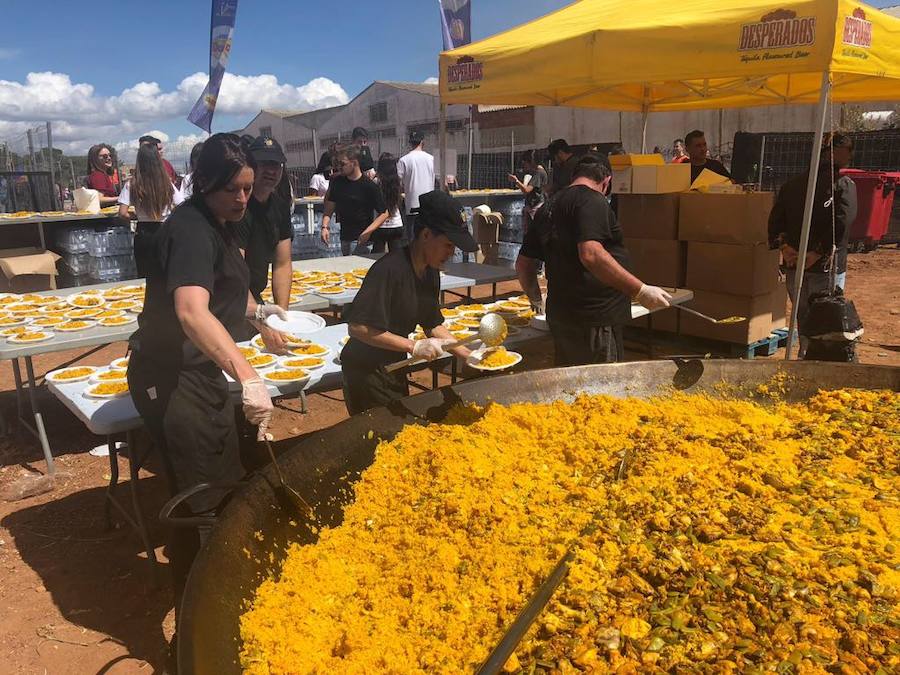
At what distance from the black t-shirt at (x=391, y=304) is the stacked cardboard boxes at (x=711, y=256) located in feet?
10.8

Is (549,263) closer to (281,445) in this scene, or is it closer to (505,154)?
(281,445)

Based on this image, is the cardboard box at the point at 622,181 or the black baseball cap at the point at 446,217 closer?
the black baseball cap at the point at 446,217

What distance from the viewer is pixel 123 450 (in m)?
4.46

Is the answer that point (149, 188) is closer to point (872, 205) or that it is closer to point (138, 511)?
point (138, 511)

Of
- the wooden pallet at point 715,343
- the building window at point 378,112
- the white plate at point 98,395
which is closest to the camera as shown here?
the white plate at point 98,395

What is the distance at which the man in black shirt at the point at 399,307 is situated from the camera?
8.48ft

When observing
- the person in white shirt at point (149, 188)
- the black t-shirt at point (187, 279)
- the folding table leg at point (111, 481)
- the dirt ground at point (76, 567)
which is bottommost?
the dirt ground at point (76, 567)

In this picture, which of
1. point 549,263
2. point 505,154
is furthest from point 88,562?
point 505,154

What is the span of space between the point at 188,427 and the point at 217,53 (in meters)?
12.7

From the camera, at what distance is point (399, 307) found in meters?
2.80

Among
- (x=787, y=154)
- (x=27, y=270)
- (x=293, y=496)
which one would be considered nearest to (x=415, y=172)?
(x=27, y=270)

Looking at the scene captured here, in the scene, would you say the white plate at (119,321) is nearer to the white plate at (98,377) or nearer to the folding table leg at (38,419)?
the folding table leg at (38,419)

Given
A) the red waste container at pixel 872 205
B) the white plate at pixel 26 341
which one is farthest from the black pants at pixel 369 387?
the red waste container at pixel 872 205

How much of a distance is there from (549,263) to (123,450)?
3158 millimetres
